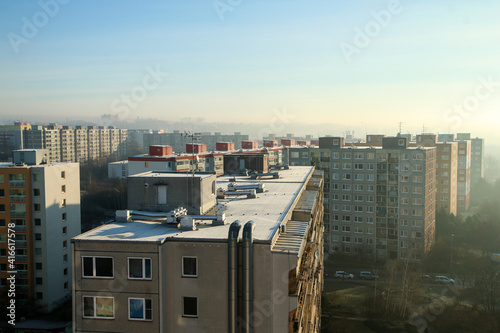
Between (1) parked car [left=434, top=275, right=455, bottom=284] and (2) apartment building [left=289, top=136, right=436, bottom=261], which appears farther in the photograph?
(2) apartment building [left=289, top=136, right=436, bottom=261]

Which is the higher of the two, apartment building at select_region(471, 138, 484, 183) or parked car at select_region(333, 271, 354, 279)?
apartment building at select_region(471, 138, 484, 183)

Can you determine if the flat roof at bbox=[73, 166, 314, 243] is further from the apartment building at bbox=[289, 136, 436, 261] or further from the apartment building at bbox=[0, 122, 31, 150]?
the apartment building at bbox=[0, 122, 31, 150]

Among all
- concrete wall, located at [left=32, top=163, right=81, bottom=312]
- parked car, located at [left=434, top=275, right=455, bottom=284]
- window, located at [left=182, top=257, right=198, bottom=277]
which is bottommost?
parked car, located at [left=434, top=275, right=455, bottom=284]

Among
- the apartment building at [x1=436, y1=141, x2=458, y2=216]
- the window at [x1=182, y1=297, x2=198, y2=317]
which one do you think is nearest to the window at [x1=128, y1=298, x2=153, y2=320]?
the window at [x1=182, y1=297, x2=198, y2=317]

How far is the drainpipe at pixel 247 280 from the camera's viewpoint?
27.1 feet

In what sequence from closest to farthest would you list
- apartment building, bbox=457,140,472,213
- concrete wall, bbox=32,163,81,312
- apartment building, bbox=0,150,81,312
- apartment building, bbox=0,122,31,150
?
apartment building, bbox=0,150,81,312
concrete wall, bbox=32,163,81,312
apartment building, bbox=457,140,472,213
apartment building, bbox=0,122,31,150

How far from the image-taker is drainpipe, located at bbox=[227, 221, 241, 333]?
8305 mm

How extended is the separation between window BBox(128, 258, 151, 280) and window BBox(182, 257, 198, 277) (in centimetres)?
66

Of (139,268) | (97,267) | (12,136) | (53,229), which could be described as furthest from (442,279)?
(12,136)

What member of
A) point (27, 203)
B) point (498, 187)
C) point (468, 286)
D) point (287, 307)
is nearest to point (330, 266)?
point (468, 286)

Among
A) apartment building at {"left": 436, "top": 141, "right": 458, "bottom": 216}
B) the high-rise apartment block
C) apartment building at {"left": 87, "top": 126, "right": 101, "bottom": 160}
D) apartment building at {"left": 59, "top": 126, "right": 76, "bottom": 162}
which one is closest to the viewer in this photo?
apartment building at {"left": 436, "top": 141, "right": 458, "bottom": 216}

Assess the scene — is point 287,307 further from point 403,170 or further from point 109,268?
point 403,170

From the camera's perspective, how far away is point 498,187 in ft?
232

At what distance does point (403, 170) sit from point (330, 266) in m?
9.54
